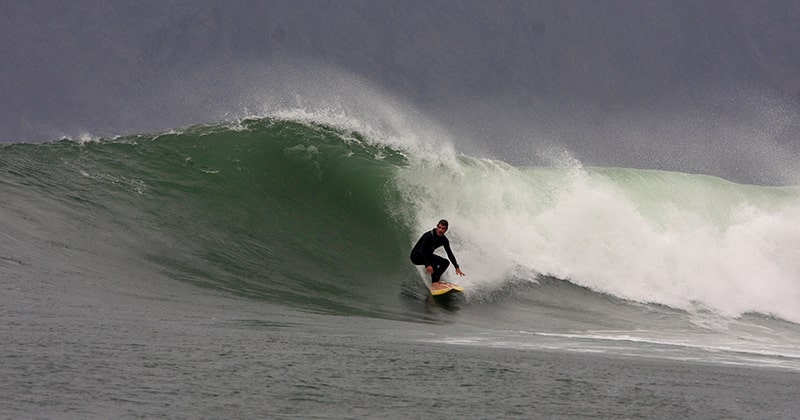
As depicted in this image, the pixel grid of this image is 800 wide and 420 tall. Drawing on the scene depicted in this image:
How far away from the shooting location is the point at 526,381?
7.71 metres

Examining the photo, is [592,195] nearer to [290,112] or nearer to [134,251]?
[290,112]

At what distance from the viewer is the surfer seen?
1378 centimetres

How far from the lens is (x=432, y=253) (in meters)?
14.0

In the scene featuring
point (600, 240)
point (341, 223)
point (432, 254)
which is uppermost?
point (600, 240)

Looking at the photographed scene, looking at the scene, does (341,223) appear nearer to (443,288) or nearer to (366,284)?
(366,284)

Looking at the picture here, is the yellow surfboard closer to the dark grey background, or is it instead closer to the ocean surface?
the ocean surface

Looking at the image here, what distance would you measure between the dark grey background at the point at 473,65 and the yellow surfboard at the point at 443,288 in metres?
78.6

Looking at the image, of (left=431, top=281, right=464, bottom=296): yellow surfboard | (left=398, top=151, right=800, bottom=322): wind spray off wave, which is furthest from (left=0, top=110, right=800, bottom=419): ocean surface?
(left=431, top=281, right=464, bottom=296): yellow surfboard

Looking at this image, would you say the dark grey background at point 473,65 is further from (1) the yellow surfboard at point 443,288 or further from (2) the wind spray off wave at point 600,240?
(1) the yellow surfboard at point 443,288

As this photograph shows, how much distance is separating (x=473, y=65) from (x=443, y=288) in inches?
3528

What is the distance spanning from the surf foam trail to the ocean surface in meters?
0.05

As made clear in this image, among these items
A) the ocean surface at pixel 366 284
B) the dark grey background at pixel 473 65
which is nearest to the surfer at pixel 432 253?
the ocean surface at pixel 366 284

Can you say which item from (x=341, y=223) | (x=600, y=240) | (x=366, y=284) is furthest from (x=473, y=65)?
(x=366, y=284)

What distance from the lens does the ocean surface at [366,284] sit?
7098 mm
